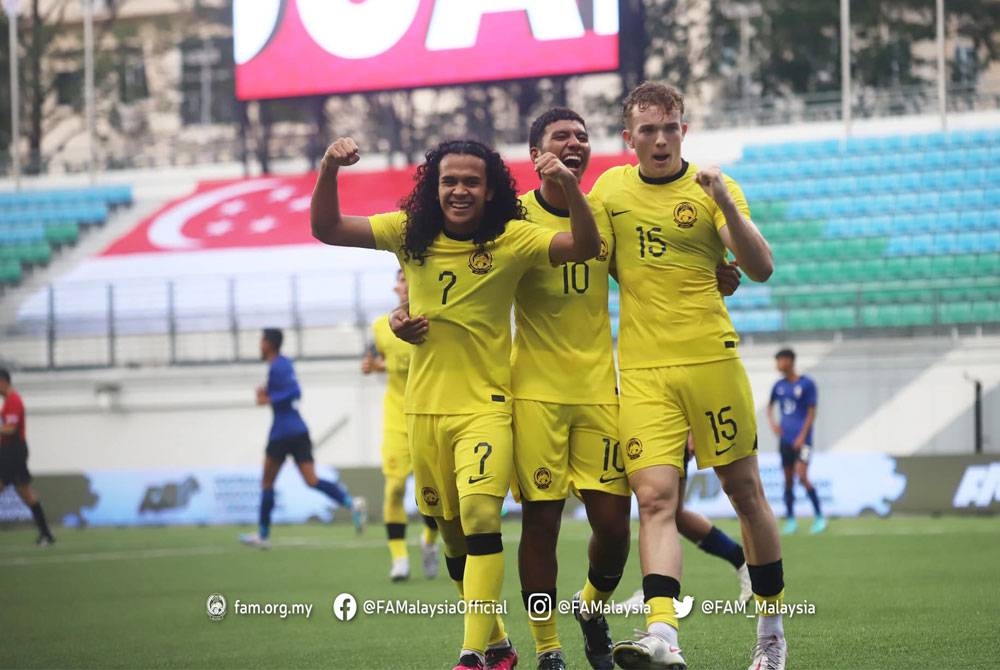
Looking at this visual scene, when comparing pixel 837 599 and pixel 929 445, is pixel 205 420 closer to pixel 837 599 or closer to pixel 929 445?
pixel 929 445

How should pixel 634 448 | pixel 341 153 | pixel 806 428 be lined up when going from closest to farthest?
pixel 341 153 → pixel 634 448 → pixel 806 428

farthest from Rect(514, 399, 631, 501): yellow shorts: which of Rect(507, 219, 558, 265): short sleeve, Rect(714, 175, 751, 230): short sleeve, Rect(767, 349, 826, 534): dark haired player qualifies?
Rect(767, 349, 826, 534): dark haired player

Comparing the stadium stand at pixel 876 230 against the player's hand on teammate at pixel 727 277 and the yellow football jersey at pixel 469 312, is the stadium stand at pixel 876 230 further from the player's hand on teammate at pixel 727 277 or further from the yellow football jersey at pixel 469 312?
the yellow football jersey at pixel 469 312

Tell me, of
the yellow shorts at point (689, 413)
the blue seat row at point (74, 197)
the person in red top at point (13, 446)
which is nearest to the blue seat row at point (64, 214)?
the blue seat row at point (74, 197)

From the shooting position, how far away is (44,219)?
31.1 m

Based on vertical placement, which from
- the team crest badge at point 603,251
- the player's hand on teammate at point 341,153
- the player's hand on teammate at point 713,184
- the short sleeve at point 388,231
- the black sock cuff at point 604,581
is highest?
the player's hand on teammate at point 341,153

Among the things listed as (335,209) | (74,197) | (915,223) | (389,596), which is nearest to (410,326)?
(335,209)

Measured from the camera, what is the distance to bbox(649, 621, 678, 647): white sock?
579 cm

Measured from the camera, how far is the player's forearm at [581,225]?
6.10 m

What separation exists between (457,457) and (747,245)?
146 cm

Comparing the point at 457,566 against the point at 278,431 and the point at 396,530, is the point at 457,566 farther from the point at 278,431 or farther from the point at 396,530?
the point at 278,431

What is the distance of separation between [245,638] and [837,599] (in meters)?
3.67

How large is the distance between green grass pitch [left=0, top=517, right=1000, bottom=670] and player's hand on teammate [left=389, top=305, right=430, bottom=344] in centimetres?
166

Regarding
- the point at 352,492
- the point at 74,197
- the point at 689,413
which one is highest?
the point at 74,197
